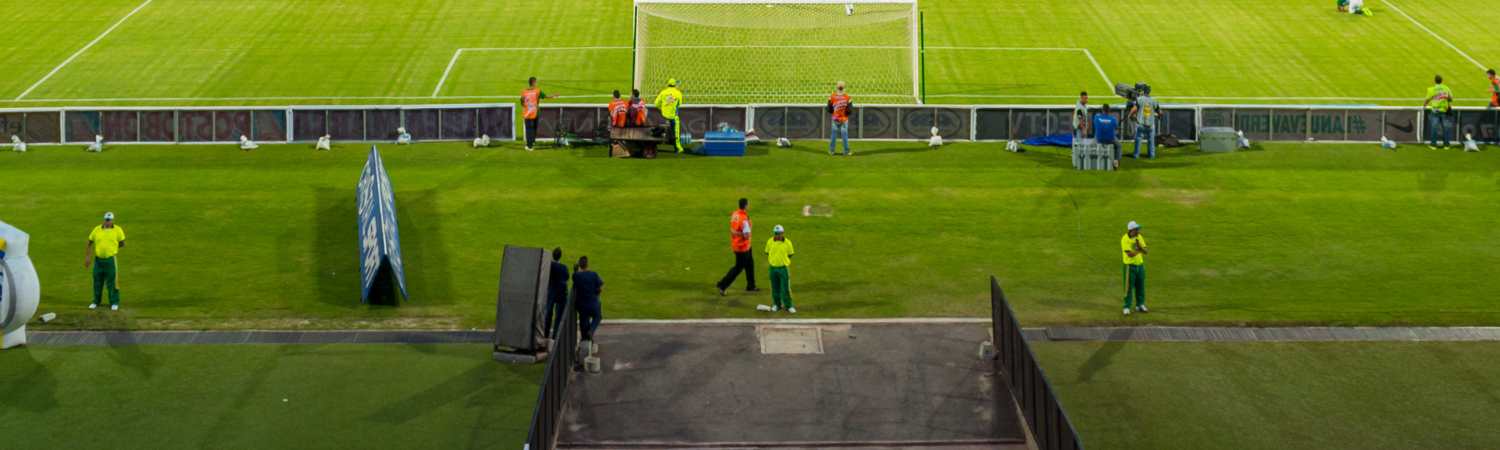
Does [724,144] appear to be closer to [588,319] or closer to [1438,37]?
[588,319]

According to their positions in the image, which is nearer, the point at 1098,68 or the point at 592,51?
the point at 1098,68

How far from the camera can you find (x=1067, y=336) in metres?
25.7

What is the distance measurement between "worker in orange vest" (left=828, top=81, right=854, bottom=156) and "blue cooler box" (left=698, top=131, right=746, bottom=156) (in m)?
2.12

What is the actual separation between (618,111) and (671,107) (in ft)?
4.00

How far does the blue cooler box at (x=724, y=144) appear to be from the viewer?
1583 inches

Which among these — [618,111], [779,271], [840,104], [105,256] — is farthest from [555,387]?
[840,104]

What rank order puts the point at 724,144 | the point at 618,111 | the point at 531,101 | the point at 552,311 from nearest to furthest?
the point at 552,311
the point at 618,111
the point at 724,144
the point at 531,101

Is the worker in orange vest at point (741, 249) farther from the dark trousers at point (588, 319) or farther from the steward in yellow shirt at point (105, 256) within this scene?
the steward in yellow shirt at point (105, 256)

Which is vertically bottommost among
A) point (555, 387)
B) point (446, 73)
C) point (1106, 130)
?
point (555, 387)

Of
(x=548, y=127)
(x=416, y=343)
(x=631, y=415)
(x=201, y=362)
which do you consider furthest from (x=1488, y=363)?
(x=548, y=127)

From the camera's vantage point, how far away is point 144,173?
38562 mm

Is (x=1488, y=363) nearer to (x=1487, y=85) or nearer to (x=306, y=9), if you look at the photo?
(x=1487, y=85)

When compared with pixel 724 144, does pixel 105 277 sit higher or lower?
lower

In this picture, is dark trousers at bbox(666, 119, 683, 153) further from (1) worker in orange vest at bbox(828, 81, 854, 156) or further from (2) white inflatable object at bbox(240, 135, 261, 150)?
(2) white inflatable object at bbox(240, 135, 261, 150)
